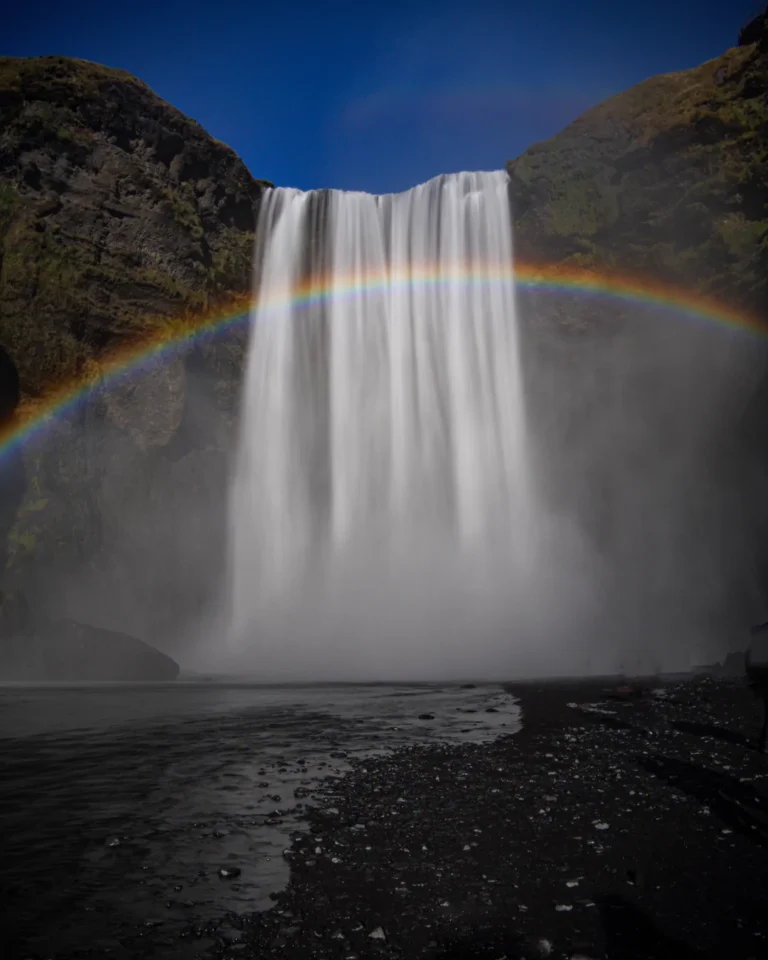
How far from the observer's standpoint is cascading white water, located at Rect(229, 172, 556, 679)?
39.1 meters

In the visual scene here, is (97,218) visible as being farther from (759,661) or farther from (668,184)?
(759,661)

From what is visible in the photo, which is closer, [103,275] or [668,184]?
[668,184]

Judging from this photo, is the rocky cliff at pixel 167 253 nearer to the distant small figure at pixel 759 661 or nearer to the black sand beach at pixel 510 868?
the distant small figure at pixel 759 661

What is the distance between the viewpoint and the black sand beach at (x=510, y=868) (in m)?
4.05

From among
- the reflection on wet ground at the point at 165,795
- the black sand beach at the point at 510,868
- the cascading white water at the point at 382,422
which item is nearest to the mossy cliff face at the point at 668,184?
the cascading white water at the point at 382,422

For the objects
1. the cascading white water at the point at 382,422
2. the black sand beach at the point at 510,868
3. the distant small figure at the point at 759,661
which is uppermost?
the cascading white water at the point at 382,422

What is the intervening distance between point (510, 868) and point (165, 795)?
161 inches

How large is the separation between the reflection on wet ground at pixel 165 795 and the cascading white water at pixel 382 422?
23.0m

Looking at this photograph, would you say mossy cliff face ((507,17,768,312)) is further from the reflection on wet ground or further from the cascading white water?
the reflection on wet ground

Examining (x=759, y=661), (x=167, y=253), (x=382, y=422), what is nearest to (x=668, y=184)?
(x=382, y=422)

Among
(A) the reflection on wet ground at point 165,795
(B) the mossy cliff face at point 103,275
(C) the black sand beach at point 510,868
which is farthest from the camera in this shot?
(B) the mossy cliff face at point 103,275

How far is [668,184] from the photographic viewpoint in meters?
37.0

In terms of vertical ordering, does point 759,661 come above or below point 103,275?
below

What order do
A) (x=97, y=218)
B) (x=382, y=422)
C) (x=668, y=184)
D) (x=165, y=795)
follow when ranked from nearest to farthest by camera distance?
(x=165, y=795), (x=668, y=184), (x=97, y=218), (x=382, y=422)
